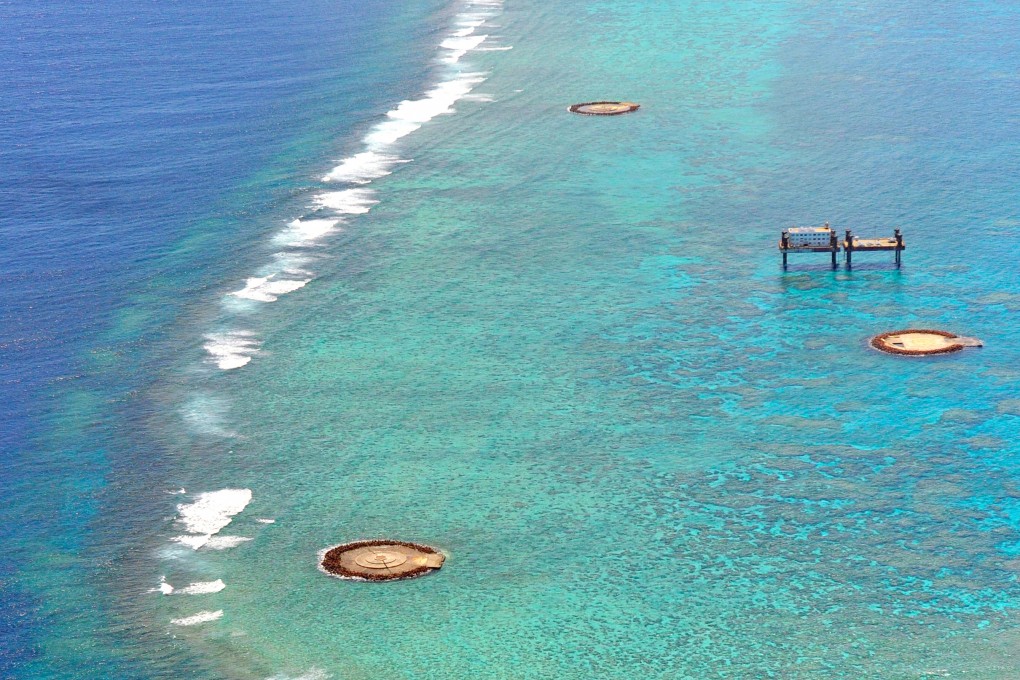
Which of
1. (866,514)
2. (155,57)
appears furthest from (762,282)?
(155,57)

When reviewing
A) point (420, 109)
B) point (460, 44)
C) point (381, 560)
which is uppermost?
point (460, 44)

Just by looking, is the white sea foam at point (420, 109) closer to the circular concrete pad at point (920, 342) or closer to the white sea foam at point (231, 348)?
the white sea foam at point (231, 348)

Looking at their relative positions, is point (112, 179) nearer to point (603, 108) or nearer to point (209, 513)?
point (603, 108)

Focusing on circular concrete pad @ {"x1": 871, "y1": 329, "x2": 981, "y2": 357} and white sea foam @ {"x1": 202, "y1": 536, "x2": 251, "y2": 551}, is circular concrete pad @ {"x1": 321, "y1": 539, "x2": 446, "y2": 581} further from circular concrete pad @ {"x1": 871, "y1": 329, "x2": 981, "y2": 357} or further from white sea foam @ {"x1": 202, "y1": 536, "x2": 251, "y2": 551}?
circular concrete pad @ {"x1": 871, "y1": 329, "x2": 981, "y2": 357}

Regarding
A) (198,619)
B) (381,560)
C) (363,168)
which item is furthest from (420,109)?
(198,619)

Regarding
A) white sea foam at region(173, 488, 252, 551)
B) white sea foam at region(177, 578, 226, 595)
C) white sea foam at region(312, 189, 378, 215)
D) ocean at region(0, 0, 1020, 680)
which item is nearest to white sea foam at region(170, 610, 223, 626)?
ocean at region(0, 0, 1020, 680)
